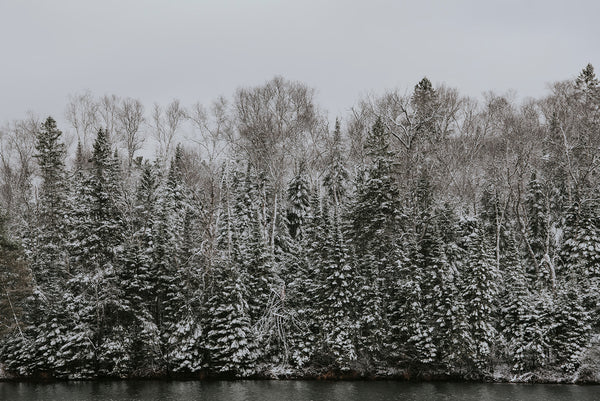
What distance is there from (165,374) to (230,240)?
10381mm

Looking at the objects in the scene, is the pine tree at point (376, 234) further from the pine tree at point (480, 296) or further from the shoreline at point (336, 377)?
the pine tree at point (480, 296)

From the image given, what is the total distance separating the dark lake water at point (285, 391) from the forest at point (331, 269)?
168cm

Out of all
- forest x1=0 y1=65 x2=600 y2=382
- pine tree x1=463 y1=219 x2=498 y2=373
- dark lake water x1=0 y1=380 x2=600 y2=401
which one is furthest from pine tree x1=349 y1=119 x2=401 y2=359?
pine tree x1=463 y1=219 x2=498 y2=373

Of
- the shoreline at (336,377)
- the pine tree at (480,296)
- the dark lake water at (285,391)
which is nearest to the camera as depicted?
the dark lake water at (285,391)

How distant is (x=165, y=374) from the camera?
115 ft

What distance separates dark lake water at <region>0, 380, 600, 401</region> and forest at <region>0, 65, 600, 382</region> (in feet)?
5.50

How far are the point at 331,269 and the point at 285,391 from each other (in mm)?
8879

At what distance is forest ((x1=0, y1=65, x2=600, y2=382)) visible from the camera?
109ft

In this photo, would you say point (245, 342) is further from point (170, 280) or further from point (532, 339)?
point (532, 339)

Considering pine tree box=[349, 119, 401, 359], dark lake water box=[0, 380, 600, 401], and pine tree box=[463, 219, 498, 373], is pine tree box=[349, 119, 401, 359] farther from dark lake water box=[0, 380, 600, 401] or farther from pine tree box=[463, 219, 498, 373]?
pine tree box=[463, 219, 498, 373]

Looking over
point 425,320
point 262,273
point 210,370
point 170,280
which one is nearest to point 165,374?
point 210,370

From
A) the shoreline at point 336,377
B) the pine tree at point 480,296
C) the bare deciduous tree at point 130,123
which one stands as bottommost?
the shoreline at point 336,377

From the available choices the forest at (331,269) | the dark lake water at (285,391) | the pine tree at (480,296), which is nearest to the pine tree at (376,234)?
the forest at (331,269)

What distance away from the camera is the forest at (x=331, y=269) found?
1303 inches
